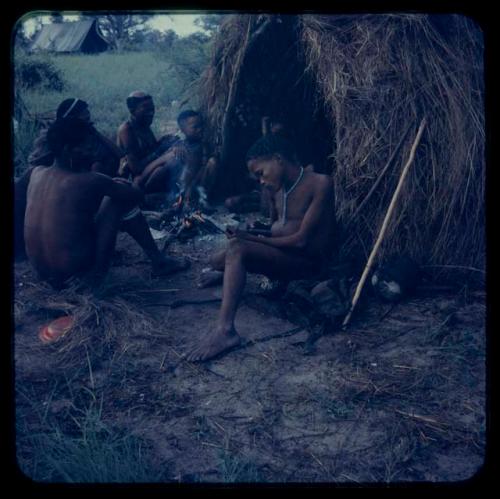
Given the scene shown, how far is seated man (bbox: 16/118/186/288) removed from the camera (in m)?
3.99

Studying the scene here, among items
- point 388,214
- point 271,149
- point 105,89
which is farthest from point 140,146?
point 105,89

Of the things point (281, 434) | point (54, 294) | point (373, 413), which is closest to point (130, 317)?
point (54, 294)

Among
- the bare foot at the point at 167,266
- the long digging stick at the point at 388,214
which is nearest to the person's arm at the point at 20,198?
the bare foot at the point at 167,266

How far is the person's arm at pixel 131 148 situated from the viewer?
6637 mm

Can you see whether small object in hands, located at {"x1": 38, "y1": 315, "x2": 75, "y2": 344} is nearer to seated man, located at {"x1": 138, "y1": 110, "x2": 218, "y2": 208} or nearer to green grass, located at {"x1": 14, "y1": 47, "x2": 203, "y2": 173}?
seated man, located at {"x1": 138, "y1": 110, "x2": 218, "y2": 208}

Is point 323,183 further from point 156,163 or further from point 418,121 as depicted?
point 156,163

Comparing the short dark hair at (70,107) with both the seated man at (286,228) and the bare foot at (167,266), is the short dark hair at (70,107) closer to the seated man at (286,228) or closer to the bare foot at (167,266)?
the bare foot at (167,266)

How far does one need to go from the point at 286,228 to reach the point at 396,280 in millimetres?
967

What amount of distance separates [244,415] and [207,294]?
5.54ft

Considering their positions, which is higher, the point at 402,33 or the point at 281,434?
the point at 402,33

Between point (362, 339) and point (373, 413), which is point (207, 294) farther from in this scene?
point (373, 413)

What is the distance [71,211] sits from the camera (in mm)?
4082

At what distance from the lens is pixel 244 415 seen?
305 cm

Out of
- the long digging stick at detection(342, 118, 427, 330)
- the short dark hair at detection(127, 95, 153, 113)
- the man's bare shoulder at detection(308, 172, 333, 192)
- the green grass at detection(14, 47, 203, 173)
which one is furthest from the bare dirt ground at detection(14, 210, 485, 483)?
the green grass at detection(14, 47, 203, 173)
